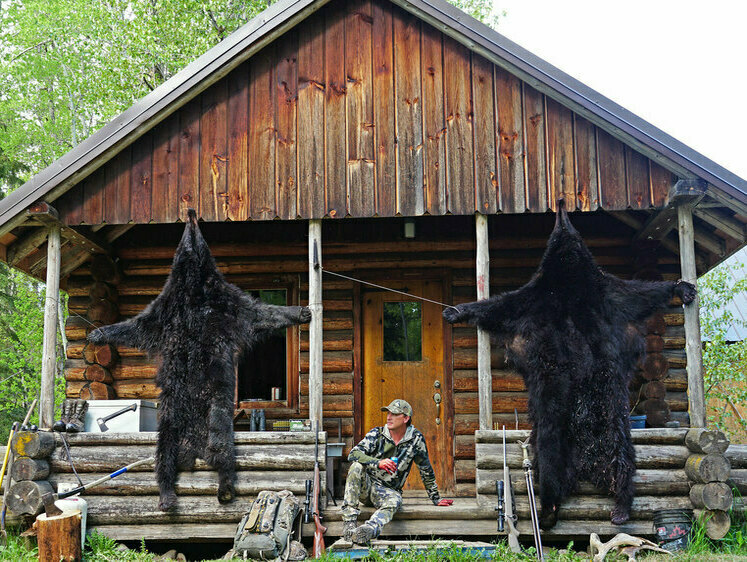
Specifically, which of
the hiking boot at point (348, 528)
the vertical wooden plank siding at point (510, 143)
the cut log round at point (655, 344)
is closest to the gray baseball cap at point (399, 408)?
the hiking boot at point (348, 528)

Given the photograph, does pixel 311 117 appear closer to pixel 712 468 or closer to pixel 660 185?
pixel 660 185

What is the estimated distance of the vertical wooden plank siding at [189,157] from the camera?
9.06m

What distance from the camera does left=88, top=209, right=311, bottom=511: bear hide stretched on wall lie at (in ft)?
26.9

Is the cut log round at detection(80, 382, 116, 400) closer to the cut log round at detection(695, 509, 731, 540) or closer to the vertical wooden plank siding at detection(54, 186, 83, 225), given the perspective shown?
the vertical wooden plank siding at detection(54, 186, 83, 225)

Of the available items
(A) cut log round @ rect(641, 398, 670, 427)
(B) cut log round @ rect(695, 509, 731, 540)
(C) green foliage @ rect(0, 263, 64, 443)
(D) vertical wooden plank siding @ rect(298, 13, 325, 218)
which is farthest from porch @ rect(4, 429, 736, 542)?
(C) green foliage @ rect(0, 263, 64, 443)

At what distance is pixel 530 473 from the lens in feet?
25.4

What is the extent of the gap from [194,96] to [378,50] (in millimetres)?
2213

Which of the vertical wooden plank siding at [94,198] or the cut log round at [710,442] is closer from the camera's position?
the cut log round at [710,442]

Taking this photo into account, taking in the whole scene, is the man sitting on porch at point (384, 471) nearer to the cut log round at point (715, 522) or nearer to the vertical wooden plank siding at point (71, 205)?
the cut log round at point (715, 522)

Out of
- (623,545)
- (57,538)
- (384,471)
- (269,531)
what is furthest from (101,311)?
(623,545)

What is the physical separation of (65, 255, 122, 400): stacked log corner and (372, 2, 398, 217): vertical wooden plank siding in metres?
4.23

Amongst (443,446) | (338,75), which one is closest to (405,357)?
(443,446)

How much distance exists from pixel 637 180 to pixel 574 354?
7.28 feet

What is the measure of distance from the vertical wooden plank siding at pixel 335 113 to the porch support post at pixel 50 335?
3.17m
